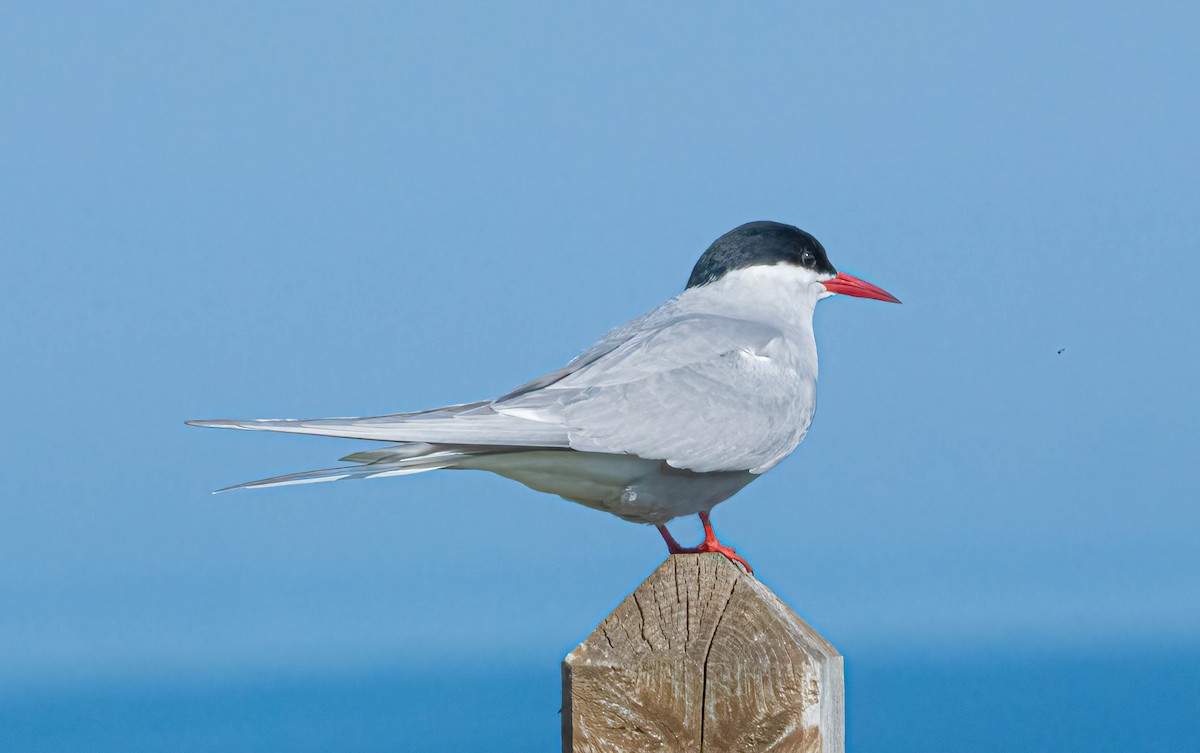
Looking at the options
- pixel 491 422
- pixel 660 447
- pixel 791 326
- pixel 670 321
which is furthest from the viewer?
pixel 791 326

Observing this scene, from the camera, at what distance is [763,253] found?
397 cm

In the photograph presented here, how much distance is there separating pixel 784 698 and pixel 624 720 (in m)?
0.33

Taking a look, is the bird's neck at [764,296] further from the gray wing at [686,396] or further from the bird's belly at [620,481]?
the bird's belly at [620,481]

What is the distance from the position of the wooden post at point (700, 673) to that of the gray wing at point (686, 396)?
0.64m

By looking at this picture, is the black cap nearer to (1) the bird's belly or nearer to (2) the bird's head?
(2) the bird's head

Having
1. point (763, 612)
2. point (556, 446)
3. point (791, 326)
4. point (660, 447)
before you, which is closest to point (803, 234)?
point (791, 326)

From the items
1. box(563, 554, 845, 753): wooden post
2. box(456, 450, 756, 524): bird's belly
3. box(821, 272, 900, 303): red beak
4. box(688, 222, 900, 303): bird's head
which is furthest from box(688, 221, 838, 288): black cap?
box(563, 554, 845, 753): wooden post

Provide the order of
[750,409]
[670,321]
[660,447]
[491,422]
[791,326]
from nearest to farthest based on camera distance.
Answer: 1. [491,422]
2. [660,447]
3. [750,409]
4. [670,321]
5. [791,326]

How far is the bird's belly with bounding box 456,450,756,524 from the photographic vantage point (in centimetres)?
313

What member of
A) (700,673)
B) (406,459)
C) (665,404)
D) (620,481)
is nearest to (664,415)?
(665,404)

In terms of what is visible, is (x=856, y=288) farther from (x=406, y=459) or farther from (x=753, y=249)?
(x=406, y=459)

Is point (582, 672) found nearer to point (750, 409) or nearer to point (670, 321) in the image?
point (750, 409)

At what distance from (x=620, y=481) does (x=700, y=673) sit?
2.79 ft

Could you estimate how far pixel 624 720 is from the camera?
8.25 feet
